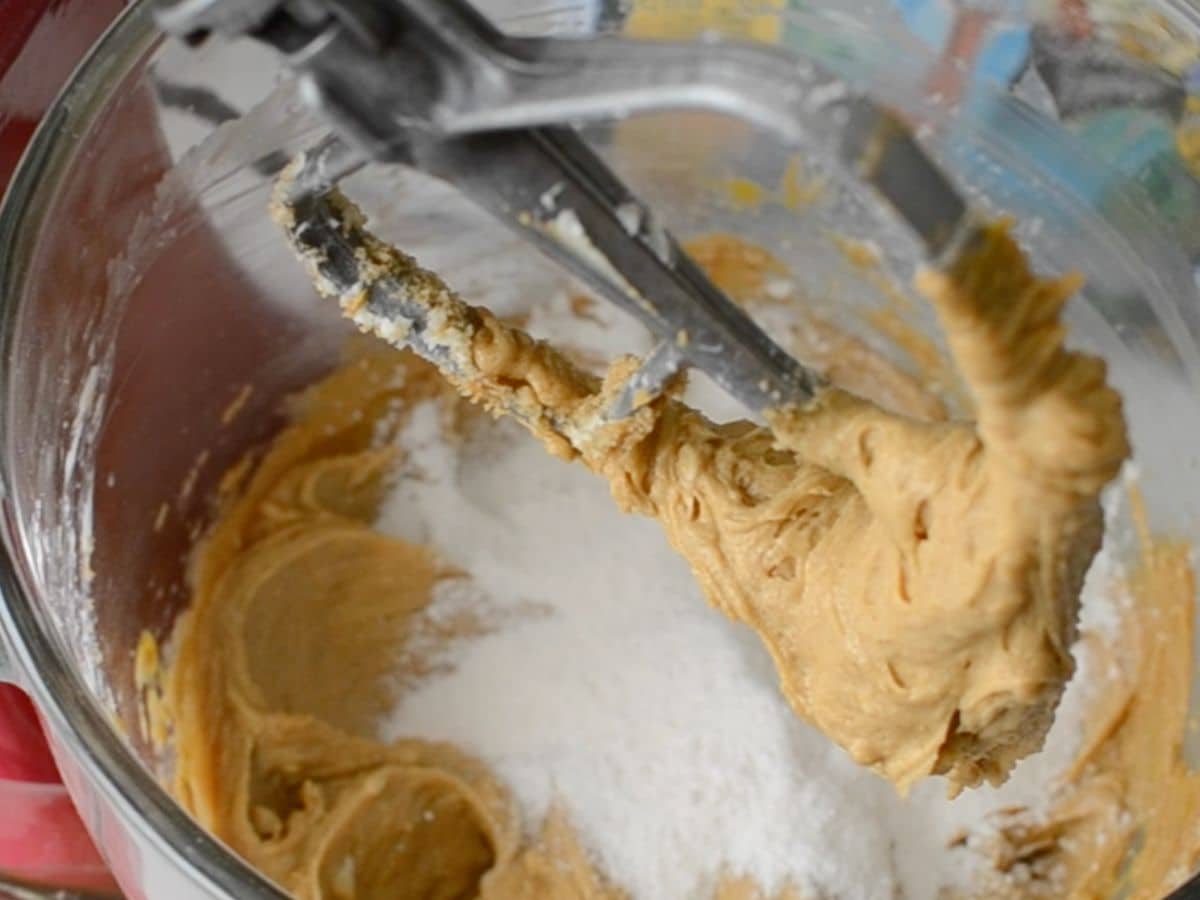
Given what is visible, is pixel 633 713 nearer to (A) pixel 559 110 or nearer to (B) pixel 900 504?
(B) pixel 900 504

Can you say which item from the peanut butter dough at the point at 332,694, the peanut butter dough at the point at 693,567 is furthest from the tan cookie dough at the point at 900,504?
the peanut butter dough at the point at 332,694

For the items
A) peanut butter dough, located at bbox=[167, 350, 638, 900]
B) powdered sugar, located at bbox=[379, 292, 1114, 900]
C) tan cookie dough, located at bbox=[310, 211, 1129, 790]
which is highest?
tan cookie dough, located at bbox=[310, 211, 1129, 790]

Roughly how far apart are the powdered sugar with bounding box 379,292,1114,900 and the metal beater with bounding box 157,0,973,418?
46cm

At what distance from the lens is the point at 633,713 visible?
945 millimetres

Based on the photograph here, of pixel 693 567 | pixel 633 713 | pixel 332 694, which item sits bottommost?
pixel 332 694

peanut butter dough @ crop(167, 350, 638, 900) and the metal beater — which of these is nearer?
the metal beater

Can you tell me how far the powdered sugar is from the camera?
2.92 feet

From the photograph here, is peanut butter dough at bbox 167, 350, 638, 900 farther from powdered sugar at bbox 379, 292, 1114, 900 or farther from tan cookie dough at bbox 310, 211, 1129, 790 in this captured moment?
tan cookie dough at bbox 310, 211, 1129, 790

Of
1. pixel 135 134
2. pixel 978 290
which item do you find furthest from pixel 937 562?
pixel 135 134

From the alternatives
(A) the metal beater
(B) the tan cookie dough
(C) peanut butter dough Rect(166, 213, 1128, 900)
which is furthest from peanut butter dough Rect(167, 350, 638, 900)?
(A) the metal beater

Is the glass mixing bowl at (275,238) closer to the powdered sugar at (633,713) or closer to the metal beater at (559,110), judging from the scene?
the powdered sugar at (633,713)

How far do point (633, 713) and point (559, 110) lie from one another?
2.00 ft

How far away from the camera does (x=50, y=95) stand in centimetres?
81

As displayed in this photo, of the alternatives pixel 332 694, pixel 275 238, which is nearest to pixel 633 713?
pixel 332 694
